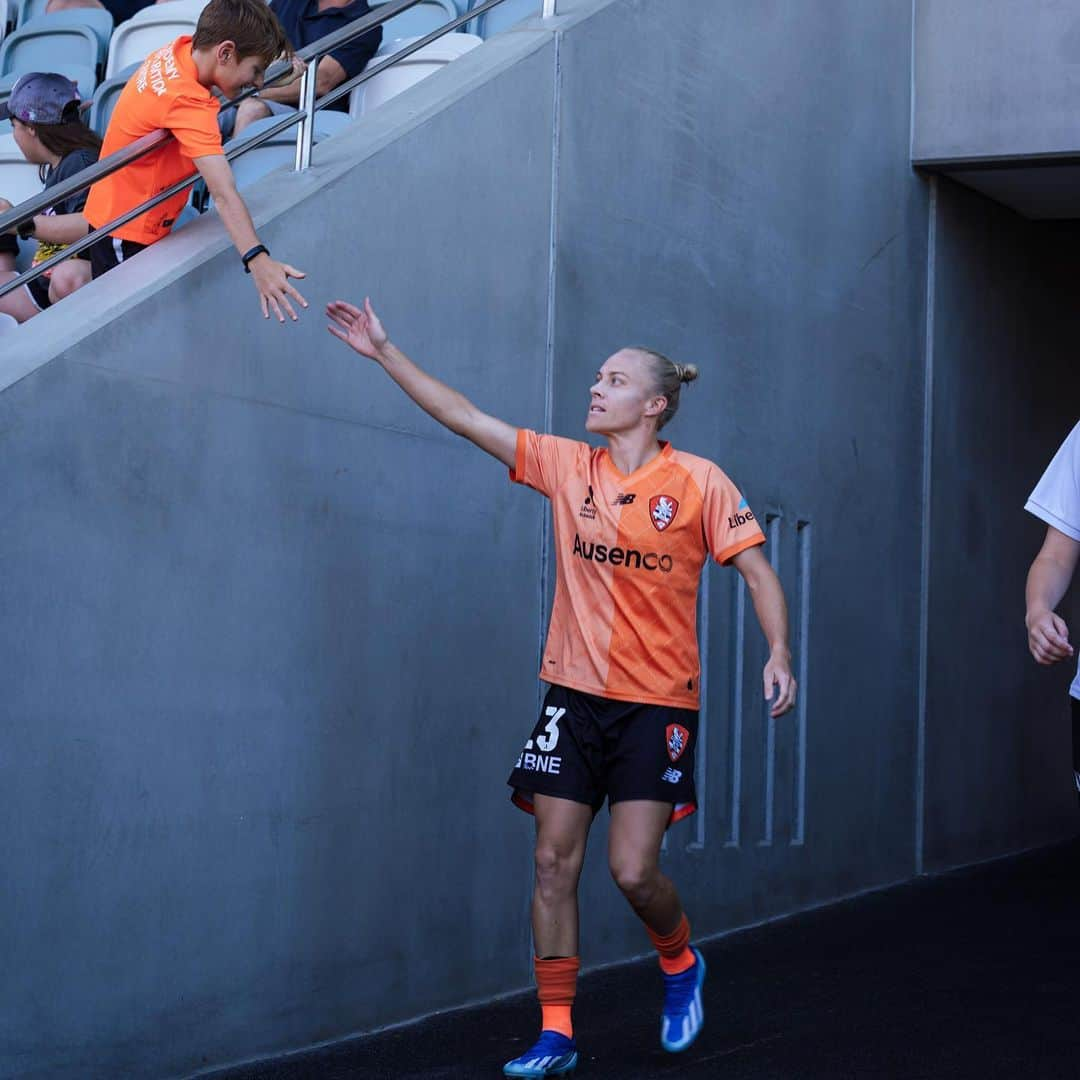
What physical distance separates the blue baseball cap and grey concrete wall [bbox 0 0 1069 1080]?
136 centimetres

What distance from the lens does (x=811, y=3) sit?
843cm

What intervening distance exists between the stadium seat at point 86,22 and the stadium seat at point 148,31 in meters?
0.41

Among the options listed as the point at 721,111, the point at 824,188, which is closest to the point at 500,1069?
the point at 721,111

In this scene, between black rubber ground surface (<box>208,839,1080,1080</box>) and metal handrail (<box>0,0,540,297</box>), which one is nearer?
metal handrail (<box>0,0,540,297</box>)

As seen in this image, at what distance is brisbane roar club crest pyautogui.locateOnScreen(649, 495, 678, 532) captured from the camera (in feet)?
15.5

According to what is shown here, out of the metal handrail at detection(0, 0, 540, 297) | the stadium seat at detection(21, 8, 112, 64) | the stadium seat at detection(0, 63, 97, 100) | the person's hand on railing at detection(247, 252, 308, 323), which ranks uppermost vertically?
the stadium seat at detection(21, 8, 112, 64)

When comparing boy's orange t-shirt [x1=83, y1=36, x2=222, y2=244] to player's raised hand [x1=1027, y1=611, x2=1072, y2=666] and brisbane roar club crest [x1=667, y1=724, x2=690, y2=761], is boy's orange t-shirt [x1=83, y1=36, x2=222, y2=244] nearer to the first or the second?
brisbane roar club crest [x1=667, y1=724, x2=690, y2=761]

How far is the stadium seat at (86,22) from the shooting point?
28.8 ft

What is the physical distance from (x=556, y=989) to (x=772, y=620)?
1.10 m

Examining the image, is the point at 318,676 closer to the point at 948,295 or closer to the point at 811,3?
the point at 811,3

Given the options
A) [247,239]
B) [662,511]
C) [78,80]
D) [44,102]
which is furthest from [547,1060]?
[78,80]

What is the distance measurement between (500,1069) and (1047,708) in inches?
321

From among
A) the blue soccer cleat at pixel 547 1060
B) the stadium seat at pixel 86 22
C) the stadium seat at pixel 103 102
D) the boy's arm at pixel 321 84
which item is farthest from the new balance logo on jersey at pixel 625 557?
the stadium seat at pixel 86 22

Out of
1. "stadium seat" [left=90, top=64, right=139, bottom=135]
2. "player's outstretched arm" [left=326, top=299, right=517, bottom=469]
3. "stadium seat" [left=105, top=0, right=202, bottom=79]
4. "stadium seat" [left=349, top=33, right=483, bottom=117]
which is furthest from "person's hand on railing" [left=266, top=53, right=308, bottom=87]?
"stadium seat" [left=105, top=0, right=202, bottom=79]
